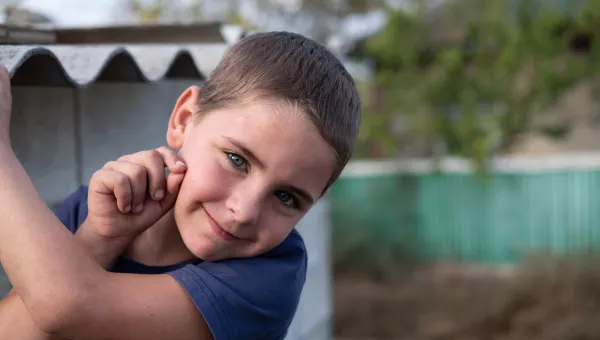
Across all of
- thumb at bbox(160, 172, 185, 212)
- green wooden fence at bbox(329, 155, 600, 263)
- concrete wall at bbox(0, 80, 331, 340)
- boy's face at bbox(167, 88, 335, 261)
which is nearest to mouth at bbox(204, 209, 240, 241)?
boy's face at bbox(167, 88, 335, 261)

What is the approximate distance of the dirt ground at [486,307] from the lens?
9.13m

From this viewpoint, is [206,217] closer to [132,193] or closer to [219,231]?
[219,231]

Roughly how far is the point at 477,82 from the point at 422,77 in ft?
3.85

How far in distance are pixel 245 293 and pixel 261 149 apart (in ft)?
1.08

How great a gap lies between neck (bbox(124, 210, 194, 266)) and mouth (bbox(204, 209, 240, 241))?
0.20 metres

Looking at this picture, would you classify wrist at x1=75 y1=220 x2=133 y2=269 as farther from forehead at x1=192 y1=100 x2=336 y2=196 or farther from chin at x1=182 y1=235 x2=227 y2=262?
forehead at x1=192 y1=100 x2=336 y2=196

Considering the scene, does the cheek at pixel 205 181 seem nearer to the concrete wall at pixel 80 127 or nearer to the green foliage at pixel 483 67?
the concrete wall at pixel 80 127

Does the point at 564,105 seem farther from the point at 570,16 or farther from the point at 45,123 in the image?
the point at 45,123

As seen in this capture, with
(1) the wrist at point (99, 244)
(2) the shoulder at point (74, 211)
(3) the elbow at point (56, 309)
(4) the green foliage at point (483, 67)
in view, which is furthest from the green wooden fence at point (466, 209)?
(3) the elbow at point (56, 309)

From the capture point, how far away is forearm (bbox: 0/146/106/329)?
4.35 ft

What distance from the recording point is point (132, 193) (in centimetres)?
150

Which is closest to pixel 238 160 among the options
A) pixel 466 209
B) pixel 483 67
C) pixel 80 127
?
pixel 80 127

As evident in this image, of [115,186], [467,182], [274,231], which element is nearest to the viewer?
[115,186]

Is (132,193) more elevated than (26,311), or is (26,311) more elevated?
(132,193)
